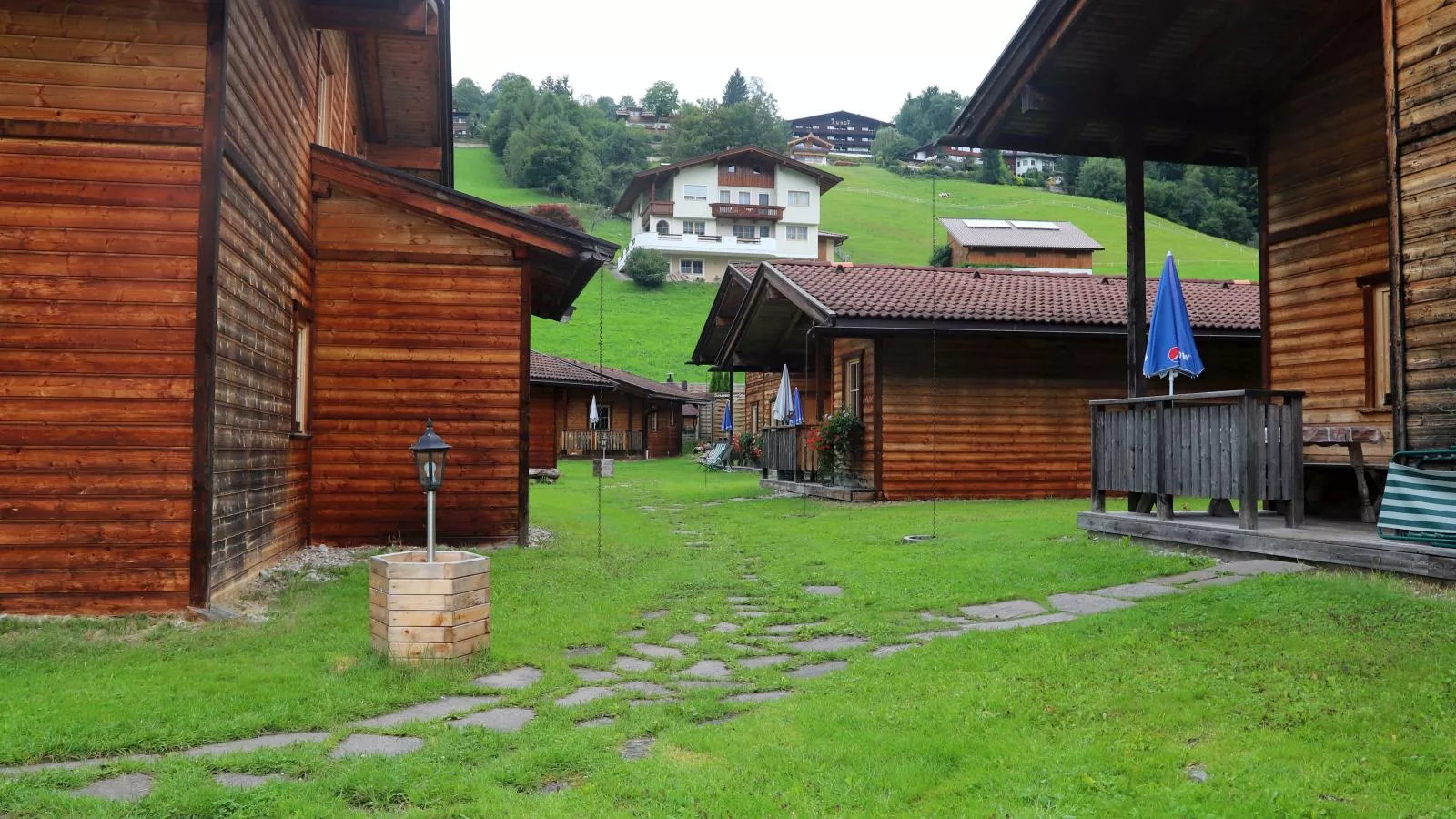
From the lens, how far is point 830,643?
21.9 ft

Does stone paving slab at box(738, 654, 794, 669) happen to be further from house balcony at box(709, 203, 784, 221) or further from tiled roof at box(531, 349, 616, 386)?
house balcony at box(709, 203, 784, 221)

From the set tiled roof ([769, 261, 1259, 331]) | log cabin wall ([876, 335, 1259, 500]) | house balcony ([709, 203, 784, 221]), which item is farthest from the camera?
house balcony ([709, 203, 784, 221])

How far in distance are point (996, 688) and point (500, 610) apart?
3.93 metres

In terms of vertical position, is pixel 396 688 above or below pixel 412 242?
below

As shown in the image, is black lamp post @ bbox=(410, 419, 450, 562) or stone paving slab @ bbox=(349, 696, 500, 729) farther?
black lamp post @ bbox=(410, 419, 450, 562)

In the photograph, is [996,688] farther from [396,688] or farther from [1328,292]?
[1328,292]

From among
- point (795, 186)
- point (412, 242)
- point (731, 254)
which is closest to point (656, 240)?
point (731, 254)

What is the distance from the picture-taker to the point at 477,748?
4391 mm

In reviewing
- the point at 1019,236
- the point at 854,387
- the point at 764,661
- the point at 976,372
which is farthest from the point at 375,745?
the point at 1019,236

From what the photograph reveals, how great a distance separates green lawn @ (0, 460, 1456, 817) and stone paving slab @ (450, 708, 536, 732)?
0.09 m

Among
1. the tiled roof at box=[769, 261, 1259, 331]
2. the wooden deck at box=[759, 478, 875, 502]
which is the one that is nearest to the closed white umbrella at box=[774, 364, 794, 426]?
the wooden deck at box=[759, 478, 875, 502]

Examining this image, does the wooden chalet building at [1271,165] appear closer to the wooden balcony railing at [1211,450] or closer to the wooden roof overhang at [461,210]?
the wooden balcony railing at [1211,450]

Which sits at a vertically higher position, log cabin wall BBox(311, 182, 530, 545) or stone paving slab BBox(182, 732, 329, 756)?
log cabin wall BBox(311, 182, 530, 545)

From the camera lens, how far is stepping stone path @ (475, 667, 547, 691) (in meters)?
5.58
